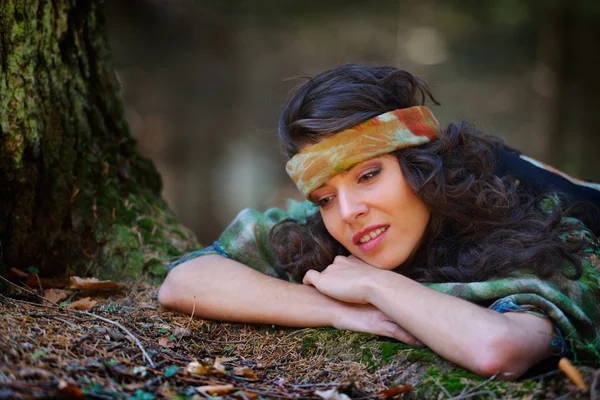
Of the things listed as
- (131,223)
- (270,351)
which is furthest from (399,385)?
(131,223)

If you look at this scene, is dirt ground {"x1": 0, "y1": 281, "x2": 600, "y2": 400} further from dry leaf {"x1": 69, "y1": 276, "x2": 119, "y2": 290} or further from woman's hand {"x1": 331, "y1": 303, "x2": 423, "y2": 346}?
dry leaf {"x1": 69, "y1": 276, "x2": 119, "y2": 290}

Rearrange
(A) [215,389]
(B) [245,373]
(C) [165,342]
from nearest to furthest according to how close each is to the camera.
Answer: (A) [215,389] < (B) [245,373] < (C) [165,342]

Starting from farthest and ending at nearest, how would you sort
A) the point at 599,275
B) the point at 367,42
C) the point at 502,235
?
the point at 367,42 < the point at 502,235 < the point at 599,275

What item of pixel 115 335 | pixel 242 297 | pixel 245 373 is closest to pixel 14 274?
pixel 115 335

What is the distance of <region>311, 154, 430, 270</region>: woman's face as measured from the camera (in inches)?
99.2

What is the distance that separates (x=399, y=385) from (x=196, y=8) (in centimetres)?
1031

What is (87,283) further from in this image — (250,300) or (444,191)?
(444,191)

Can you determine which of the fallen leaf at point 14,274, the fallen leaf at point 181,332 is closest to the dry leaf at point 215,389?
the fallen leaf at point 181,332

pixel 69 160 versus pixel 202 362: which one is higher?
pixel 69 160

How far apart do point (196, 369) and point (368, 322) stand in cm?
84

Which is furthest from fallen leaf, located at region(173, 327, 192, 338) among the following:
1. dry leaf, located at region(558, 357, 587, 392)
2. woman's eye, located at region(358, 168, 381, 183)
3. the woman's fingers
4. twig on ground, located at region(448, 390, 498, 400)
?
dry leaf, located at region(558, 357, 587, 392)

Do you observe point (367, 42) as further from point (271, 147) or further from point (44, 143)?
point (44, 143)

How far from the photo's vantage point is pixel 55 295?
2.85 meters

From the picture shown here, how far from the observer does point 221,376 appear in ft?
6.57
